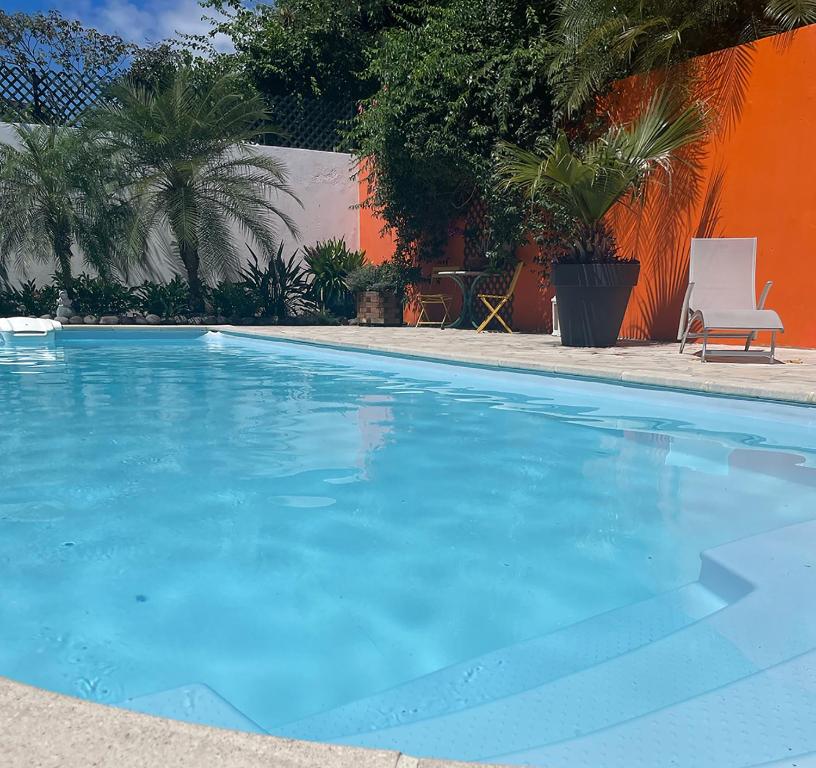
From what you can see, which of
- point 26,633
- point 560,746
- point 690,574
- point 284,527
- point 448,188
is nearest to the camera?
point 560,746

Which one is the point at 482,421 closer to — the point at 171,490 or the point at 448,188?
the point at 171,490

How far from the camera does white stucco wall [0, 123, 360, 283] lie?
48.0ft

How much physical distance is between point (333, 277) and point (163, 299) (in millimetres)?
2848

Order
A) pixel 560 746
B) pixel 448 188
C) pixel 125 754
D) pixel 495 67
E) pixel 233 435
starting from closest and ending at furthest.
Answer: pixel 125 754 < pixel 560 746 < pixel 233 435 < pixel 495 67 < pixel 448 188

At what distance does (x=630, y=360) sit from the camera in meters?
6.80

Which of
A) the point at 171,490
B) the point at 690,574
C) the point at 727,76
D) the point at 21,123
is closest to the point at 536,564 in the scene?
the point at 690,574

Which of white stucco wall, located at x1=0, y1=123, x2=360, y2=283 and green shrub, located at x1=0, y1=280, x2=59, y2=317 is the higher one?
white stucco wall, located at x1=0, y1=123, x2=360, y2=283

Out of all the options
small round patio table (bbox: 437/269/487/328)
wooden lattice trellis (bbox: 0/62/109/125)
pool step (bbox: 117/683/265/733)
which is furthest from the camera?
wooden lattice trellis (bbox: 0/62/109/125)

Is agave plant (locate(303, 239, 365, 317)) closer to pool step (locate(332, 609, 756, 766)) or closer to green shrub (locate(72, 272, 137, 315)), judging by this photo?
green shrub (locate(72, 272, 137, 315))

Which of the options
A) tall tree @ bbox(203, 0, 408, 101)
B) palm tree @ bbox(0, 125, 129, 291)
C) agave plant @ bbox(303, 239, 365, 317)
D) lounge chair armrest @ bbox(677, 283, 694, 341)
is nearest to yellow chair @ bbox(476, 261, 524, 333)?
lounge chair armrest @ bbox(677, 283, 694, 341)

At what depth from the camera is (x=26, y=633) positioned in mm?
2189

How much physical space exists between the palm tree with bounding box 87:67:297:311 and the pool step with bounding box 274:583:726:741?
37.3 feet

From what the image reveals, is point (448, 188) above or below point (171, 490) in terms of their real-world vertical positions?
above

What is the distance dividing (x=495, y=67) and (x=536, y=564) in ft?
29.5
